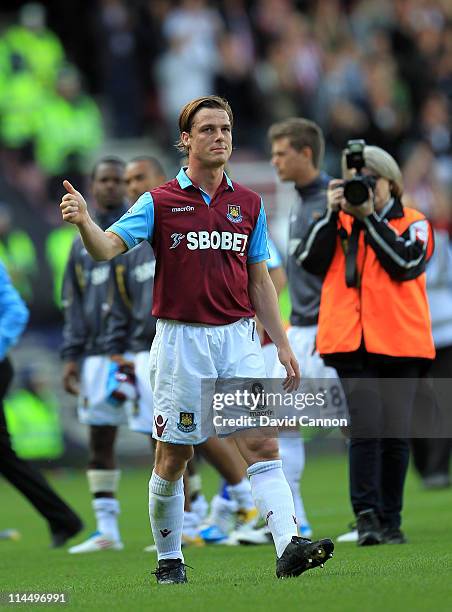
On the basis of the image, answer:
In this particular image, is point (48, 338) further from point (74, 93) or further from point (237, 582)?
point (237, 582)

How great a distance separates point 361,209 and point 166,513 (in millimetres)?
2291

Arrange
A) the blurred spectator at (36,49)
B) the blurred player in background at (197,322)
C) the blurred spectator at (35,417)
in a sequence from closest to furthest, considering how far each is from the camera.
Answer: the blurred player in background at (197,322), the blurred spectator at (35,417), the blurred spectator at (36,49)

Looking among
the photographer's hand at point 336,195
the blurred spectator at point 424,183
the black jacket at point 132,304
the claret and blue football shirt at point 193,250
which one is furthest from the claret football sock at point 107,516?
the blurred spectator at point 424,183

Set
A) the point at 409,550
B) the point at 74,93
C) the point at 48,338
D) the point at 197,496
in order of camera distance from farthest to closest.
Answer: the point at 74,93
the point at 48,338
the point at 197,496
the point at 409,550

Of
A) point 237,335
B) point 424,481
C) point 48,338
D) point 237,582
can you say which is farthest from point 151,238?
point 48,338

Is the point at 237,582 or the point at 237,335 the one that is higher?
the point at 237,335

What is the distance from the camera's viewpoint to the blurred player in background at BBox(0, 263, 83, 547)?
1035cm

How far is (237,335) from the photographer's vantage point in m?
7.55

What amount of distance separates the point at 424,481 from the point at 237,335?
645 centimetres

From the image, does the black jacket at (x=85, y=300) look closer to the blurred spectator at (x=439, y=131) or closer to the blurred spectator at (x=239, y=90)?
the blurred spectator at (x=439, y=131)

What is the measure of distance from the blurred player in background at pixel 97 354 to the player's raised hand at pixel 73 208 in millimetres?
3461

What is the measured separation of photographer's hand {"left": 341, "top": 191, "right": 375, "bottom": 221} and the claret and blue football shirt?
1.39 m

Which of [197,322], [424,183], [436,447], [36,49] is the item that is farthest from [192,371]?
[36,49]

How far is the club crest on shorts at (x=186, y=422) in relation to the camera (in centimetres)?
741
